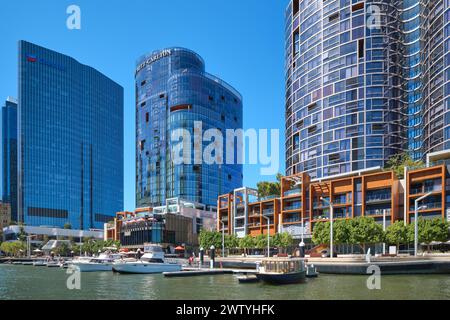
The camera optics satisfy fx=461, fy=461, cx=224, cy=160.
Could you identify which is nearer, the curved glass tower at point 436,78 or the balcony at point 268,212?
the curved glass tower at point 436,78

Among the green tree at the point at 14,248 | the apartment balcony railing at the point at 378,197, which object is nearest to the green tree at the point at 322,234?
the apartment balcony railing at the point at 378,197

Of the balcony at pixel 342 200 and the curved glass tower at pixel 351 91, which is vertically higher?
the curved glass tower at pixel 351 91

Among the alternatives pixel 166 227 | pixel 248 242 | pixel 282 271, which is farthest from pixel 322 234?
pixel 166 227

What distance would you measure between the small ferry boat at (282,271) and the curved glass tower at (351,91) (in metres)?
81.3

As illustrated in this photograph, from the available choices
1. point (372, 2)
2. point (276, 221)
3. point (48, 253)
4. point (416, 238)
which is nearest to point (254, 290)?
point (416, 238)

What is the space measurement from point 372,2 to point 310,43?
21389 millimetres

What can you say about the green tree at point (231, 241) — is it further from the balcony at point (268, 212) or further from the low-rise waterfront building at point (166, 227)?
the low-rise waterfront building at point (166, 227)

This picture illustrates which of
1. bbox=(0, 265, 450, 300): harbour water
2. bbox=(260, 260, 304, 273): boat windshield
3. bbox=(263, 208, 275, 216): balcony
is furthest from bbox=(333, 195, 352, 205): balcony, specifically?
bbox=(260, 260, 304, 273): boat windshield

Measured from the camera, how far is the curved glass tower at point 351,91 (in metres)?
128

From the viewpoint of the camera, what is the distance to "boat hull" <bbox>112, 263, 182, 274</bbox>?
231ft

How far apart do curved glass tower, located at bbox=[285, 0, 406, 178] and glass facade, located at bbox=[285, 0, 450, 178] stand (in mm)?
272

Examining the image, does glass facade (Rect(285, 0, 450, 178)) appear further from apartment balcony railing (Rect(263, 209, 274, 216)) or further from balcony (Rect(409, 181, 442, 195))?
balcony (Rect(409, 181, 442, 195))

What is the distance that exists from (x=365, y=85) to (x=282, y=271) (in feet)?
303

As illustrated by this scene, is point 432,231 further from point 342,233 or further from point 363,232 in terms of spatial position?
point 342,233
